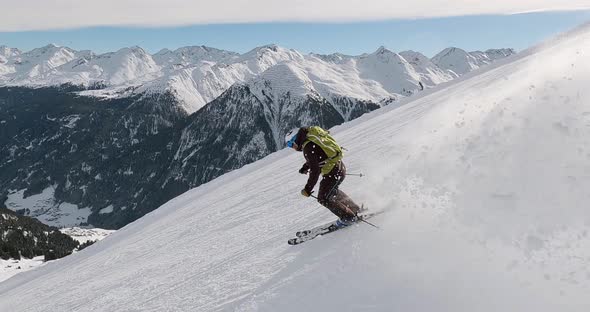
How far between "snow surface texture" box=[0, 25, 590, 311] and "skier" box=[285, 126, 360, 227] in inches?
20.3

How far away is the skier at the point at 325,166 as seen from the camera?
10.6 metres

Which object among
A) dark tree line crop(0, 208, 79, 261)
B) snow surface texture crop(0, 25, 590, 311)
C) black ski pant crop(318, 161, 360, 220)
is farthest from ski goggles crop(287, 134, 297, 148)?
dark tree line crop(0, 208, 79, 261)

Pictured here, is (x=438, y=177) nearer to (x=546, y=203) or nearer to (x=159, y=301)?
(x=546, y=203)

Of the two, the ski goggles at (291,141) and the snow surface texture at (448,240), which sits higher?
the ski goggles at (291,141)

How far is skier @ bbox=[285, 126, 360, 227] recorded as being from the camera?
34.7 ft

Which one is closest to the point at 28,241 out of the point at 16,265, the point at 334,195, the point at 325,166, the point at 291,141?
the point at 16,265

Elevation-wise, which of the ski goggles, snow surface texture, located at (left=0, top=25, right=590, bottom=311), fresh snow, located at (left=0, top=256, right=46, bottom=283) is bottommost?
fresh snow, located at (left=0, top=256, right=46, bottom=283)

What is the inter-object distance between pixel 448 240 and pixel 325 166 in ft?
11.2

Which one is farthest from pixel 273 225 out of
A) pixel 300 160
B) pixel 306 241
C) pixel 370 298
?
pixel 300 160

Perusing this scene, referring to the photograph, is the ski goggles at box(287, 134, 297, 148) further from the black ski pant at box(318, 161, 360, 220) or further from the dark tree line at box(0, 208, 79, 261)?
the dark tree line at box(0, 208, 79, 261)

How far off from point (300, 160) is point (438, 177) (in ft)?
59.9

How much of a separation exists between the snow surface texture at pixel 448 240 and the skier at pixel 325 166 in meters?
0.52

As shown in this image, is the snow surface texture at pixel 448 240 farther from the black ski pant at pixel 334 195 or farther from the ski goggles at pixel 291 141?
the ski goggles at pixel 291 141

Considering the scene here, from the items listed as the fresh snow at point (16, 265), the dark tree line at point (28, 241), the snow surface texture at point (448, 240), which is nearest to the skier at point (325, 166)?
the snow surface texture at point (448, 240)
